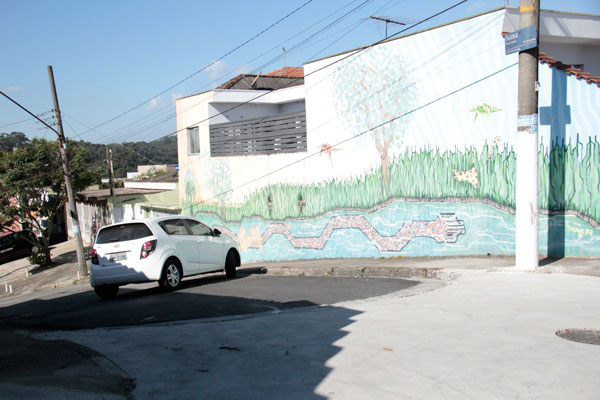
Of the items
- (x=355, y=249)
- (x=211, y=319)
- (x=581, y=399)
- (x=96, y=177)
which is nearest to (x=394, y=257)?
(x=355, y=249)

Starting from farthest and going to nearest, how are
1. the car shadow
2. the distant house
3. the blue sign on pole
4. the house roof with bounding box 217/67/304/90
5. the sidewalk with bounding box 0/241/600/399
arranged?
the house roof with bounding box 217/67/304/90 → the distant house → the blue sign on pole → the car shadow → the sidewalk with bounding box 0/241/600/399

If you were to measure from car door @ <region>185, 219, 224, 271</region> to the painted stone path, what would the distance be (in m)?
4.33

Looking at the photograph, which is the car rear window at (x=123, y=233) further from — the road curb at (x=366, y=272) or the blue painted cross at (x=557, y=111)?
the blue painted cross at (x=557, y=111)

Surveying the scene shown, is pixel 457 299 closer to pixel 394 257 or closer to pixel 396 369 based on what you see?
pixel 396 369

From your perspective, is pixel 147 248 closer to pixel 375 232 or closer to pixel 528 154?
pixel 375 232

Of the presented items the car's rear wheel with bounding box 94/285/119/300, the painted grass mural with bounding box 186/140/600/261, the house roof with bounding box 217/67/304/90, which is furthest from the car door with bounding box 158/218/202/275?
the house roof with bounding box 217/67/304/90

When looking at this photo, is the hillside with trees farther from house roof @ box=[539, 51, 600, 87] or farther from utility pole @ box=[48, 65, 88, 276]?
house roof @ box=[539, 51, 600, 87]

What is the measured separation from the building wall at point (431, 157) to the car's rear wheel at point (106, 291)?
6.93 m

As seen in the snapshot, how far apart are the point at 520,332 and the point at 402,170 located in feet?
28.5

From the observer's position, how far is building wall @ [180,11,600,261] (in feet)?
36.5

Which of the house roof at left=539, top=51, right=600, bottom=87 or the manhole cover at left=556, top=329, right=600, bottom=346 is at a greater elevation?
the house roof at left=539, top=51, right=600, bottom=87

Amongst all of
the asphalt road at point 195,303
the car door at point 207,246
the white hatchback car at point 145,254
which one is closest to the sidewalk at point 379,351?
the asphalt road at point 195,303

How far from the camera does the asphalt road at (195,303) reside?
8.26 meters

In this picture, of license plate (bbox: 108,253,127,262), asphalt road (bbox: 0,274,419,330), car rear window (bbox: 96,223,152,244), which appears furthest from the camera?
car rear window (bbox: 96,223,152,244)
